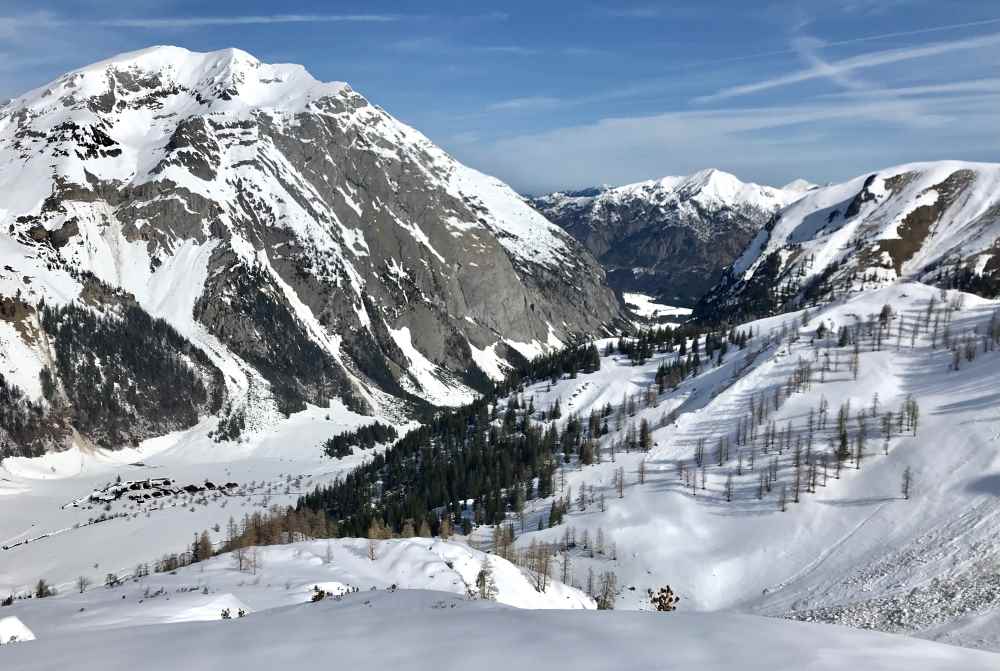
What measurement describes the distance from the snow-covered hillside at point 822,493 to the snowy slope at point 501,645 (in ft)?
231

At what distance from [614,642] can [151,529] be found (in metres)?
178

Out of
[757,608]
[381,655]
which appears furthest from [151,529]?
[381,655]

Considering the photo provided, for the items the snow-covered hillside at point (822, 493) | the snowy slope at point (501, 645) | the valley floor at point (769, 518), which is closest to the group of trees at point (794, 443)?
the snow-covered hillside at point (822, 493)

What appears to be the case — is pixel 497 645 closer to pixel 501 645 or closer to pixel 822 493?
pixel 501 645

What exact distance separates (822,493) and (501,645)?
409 feet

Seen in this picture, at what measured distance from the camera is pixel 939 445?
5148 inches

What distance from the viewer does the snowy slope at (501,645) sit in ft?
60.4

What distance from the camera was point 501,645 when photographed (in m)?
20.8

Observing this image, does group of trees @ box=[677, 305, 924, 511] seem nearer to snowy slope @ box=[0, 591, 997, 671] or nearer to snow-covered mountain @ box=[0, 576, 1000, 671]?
snow-covered mountain @ box=[0, 576, 1000, 671]

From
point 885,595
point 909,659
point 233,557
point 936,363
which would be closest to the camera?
point 909,659

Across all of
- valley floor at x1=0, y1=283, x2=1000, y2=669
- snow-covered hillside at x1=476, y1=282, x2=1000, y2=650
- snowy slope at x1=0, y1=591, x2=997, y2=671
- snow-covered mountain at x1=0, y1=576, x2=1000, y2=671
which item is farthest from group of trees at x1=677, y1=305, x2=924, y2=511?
snowy slope at x1=0, y1=591, x2=997, y2=671

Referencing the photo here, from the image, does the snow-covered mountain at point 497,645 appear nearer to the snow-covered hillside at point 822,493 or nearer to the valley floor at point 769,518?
the valley floor at point 769,518

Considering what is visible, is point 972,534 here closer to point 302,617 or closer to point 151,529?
point 302,617

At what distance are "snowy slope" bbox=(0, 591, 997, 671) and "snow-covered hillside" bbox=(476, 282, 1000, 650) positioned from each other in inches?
2774
